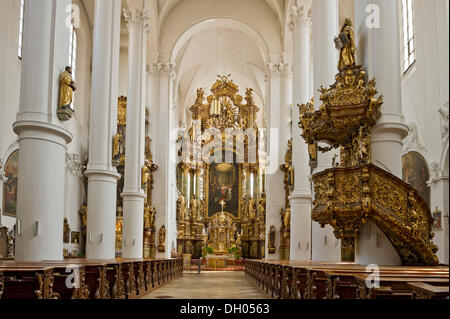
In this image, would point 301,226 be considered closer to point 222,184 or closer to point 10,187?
point 10,187

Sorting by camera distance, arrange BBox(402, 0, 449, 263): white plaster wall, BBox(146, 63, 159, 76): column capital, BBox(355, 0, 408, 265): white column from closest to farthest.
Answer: BBox(355, 0, 408, 265): white column → BBox(402, 0, 449, 263): white plaster wall → BBox(146, 63, 159, 76): column capital

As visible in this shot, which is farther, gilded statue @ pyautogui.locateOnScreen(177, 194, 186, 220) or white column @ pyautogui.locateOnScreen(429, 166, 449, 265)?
gilded statue @ pyautogui.locateOnScreen(177, 194, 186, 220)

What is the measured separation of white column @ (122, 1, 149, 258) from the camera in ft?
55.5

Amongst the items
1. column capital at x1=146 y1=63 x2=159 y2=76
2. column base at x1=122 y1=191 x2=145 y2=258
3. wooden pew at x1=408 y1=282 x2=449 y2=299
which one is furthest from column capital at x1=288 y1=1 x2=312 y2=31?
wooden pew at x1=408 y1=282 x2=449 y2=299

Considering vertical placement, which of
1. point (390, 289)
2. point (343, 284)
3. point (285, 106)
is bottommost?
point (343, 284)

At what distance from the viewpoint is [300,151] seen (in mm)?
17312

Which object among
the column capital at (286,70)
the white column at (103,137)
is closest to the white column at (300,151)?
the column capital at (286,70)

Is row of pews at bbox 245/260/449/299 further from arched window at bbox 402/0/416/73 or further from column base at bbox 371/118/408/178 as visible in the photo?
arched window at bbox 402/0/416/73

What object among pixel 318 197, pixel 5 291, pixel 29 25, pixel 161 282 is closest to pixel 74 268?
pixel 5 291

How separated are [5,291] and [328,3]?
10.4 meters

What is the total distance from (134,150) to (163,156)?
6.35 m

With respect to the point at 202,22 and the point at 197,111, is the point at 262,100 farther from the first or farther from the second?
the point at 202,22

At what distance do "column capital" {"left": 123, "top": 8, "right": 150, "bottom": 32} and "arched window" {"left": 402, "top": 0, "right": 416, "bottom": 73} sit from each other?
28.3 feet

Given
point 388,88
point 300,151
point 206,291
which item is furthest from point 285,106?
point 388,88
